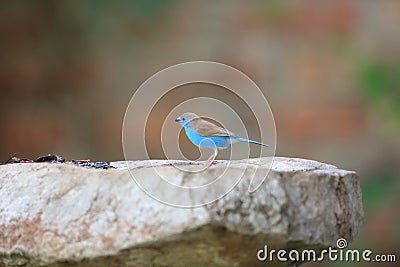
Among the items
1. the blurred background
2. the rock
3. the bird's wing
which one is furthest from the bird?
the blurred background

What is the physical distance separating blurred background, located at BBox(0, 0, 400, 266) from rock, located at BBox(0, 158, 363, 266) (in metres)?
1.75

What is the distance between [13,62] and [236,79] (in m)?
0.93

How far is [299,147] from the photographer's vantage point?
2.75 metres

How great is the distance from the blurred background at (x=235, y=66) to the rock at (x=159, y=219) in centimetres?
175

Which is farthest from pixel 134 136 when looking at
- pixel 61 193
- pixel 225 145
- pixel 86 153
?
pixel 61 193

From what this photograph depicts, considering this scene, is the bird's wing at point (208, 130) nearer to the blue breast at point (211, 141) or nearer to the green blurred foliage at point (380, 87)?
the blue breast at point (211, 141)

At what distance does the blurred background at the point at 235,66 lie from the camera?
9.02 ft

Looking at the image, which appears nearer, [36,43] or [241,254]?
[241,254]

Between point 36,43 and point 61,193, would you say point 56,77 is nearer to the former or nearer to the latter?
point 36,43

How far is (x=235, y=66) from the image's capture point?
9.12ft

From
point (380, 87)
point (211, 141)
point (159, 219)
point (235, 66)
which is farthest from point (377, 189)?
point (159, 219)

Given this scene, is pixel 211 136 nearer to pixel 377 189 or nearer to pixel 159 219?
pixel 159 219

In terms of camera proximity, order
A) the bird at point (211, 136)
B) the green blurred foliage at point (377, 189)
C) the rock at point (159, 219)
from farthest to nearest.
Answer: the green blurred foliage at point (377, 189) → the bird at point (211, 136) → the rock at point (159, 219)

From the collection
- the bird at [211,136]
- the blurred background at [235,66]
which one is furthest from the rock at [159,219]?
the blurred background at [235,66]
